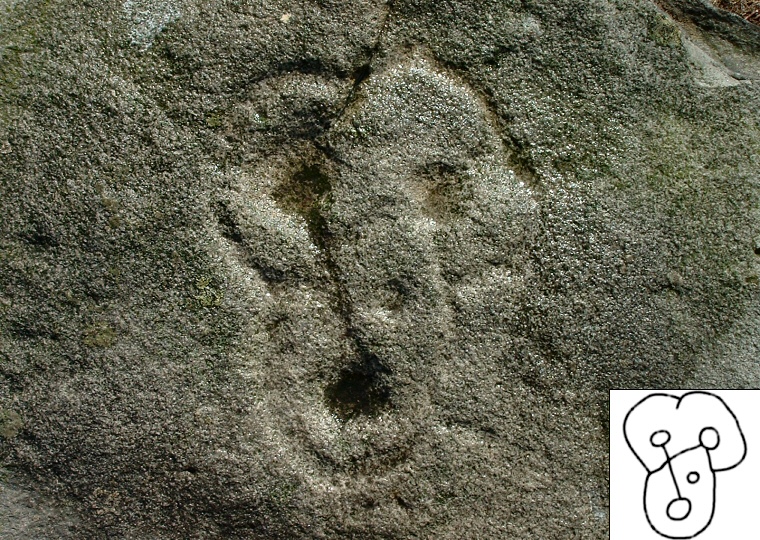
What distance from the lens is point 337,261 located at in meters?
1.11

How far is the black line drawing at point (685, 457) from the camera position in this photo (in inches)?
46.1

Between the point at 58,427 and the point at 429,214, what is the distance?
2.20ft

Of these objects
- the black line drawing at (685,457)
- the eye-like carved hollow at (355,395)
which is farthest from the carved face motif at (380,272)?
the black line drawing at (685,457)

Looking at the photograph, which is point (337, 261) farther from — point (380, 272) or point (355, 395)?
point (355, 395)

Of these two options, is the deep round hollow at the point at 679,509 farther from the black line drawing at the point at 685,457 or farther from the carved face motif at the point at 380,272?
the carved face motif at the point at 380,272

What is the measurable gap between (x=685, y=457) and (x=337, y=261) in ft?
2.19

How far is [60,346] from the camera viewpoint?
1103mm

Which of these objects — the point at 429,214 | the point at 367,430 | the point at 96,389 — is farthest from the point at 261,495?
the point at 429,214

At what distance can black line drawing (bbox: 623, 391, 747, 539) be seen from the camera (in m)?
1.17

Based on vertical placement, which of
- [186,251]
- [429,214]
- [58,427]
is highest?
[429,214]

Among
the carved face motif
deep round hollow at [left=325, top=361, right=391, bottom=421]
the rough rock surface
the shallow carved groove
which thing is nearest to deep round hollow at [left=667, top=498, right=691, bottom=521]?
the rough rock surface

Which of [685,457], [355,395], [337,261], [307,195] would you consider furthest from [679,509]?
[307,195]

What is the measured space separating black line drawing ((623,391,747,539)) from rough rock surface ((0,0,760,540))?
0.26ft

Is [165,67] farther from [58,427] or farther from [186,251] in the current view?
[58,427]
